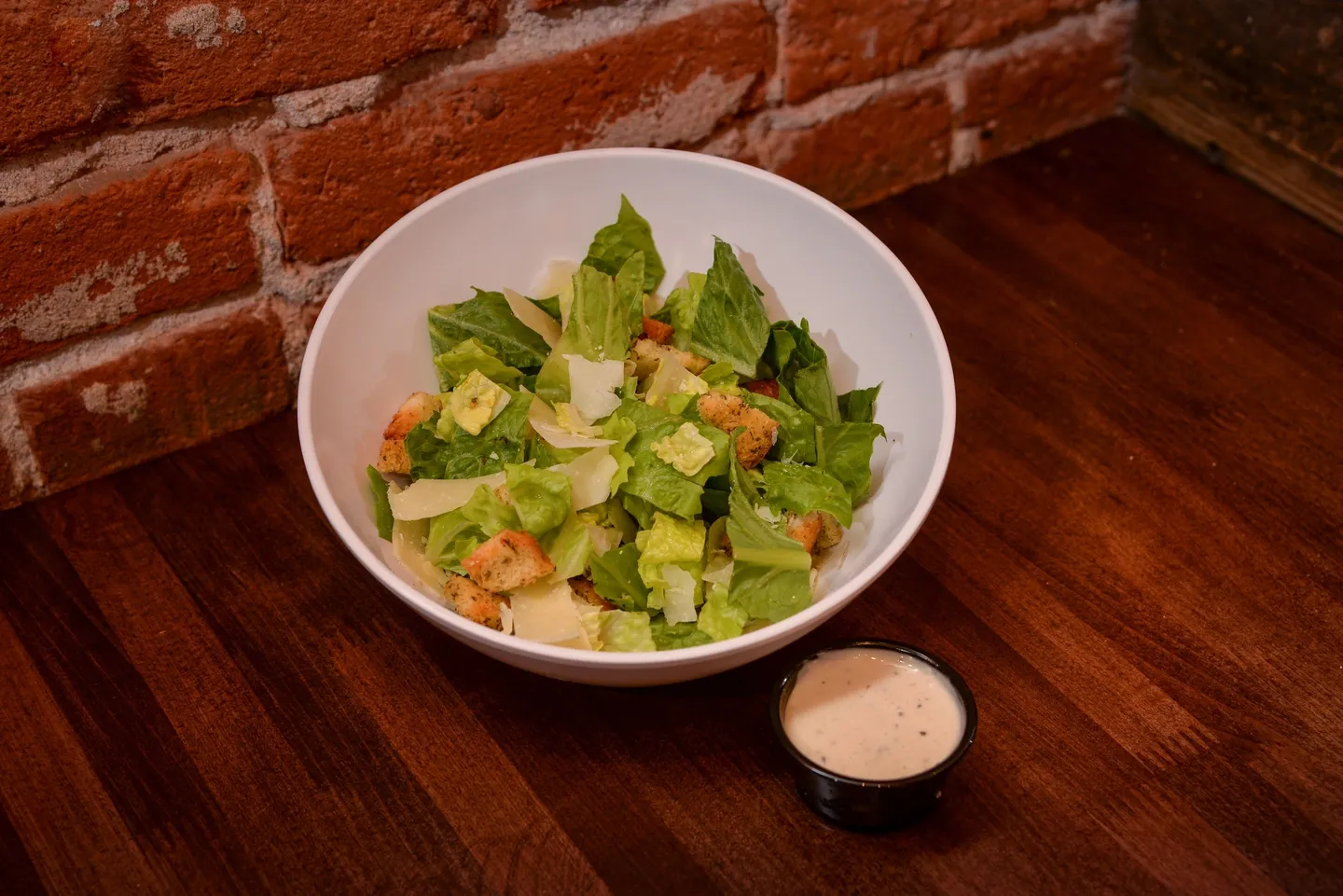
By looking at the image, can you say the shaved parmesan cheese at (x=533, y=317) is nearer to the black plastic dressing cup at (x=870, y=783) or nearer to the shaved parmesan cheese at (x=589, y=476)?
the shaved parmesan cheese at (x=589, y=476)

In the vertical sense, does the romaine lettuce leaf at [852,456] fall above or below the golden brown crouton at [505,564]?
below

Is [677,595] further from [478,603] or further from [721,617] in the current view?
[478,603]

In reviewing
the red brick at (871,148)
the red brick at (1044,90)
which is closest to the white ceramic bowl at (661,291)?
the red brick at (871,148)

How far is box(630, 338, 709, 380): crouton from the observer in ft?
3.98

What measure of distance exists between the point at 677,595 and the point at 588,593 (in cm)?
8

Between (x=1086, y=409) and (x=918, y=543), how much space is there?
30cm

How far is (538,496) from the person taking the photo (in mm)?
1052

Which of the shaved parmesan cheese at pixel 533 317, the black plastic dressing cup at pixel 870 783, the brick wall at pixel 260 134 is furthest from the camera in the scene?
the shaved parmesan cheese at pixel 533 317

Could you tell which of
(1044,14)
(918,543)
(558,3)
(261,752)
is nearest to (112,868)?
(261,752)

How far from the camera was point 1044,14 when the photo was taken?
1.68 m

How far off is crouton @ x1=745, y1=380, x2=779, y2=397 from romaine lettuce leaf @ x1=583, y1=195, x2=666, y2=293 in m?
0.17

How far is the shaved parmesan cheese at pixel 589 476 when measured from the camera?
3.55 ft

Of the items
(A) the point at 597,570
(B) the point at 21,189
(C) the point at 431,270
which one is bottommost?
(A) the point at 597,570

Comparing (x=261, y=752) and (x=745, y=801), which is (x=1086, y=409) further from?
(x=261, y=752)
